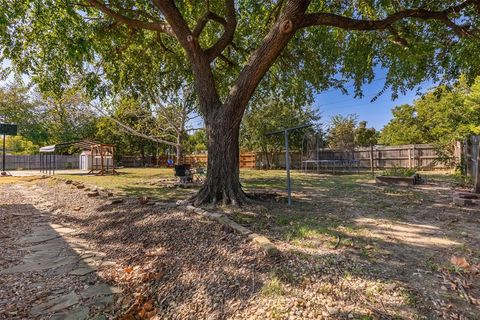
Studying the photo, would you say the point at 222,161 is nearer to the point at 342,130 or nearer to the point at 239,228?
the point at 239,228

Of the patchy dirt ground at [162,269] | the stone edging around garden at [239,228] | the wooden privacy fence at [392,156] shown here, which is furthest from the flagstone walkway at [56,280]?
the wooden privacy fence at [392,156]

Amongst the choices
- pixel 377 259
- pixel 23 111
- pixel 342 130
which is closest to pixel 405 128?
pixel 342 130

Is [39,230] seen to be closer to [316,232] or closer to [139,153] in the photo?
[316,232]

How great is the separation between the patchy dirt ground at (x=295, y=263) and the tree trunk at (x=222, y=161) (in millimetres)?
492

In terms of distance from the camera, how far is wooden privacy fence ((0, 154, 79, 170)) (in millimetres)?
21391

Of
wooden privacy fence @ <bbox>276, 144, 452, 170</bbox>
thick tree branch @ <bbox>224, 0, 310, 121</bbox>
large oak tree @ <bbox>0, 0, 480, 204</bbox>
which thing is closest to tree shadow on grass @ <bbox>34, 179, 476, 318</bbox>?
large oak tree @ <bbox>0, 0, 480, 204</bbox>

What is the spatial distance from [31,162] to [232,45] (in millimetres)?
23681

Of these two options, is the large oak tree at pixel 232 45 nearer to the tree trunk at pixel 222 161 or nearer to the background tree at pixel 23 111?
the tree trunk at pixel 222 161

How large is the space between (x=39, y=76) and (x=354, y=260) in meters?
7.48

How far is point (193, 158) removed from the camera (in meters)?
23.6

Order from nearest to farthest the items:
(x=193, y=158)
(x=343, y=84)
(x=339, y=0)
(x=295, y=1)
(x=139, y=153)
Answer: (x=295, y=1), (x=339, y=0), (x=343, y=84), (x=193, y=158), (x=139, y=153)

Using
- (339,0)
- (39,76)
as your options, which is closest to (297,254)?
(339,0)

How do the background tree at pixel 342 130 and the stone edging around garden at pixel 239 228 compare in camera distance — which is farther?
the background tree at pixel 342 130

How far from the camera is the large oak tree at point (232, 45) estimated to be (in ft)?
14.1
